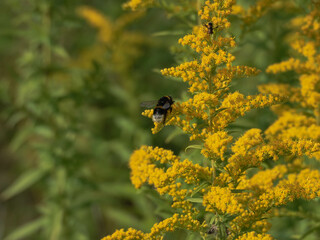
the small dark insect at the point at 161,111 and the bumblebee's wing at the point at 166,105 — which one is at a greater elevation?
the bumblebee's wing at the point at 166,105

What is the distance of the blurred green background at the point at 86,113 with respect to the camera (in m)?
Result: 5.74

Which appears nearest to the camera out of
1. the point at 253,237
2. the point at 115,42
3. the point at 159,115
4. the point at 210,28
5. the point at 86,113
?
the point at 253,237

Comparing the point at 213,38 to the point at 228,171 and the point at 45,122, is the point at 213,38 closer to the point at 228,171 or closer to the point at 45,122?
the point at 228,171

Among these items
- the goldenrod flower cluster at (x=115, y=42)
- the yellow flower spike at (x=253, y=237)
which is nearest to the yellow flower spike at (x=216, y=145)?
the yellow flower spike at (x=253, y=237)

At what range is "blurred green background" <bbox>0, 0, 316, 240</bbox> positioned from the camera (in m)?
5.74

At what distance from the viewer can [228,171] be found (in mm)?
3018

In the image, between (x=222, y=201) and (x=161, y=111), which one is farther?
(x=161, y=111)

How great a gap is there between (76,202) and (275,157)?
3.60 metres

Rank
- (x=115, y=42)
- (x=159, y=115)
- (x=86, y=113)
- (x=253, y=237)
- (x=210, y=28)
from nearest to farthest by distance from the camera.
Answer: (x=253, y=237) → (x=210, y=28) → (x=159, y=115) → (x=115, y=42) → (x=86, y=113)

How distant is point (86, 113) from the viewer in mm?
7594

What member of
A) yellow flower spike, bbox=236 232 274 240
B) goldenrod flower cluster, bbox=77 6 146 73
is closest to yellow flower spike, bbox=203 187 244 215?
yellow flower spike, bbox=236 232 274 240

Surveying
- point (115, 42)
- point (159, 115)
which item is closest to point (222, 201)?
point (159, 115)

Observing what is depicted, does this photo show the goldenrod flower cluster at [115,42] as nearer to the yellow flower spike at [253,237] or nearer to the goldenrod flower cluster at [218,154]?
the goldenrod flower cluster at [218,154]

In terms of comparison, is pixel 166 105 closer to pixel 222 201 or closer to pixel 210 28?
pixel 210 28
